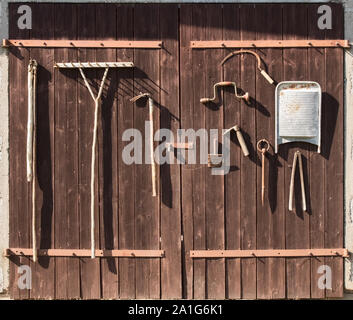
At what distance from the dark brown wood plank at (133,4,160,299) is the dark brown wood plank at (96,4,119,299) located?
229mm

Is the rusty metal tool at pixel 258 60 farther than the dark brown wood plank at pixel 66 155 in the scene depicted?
No

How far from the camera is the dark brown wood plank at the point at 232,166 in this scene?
502 cm

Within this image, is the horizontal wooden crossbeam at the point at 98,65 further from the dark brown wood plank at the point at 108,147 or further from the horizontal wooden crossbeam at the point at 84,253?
the horizontal wooden crossbeam at the point at 84,253

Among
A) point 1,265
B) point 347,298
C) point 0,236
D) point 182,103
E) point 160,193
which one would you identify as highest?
point 182,103

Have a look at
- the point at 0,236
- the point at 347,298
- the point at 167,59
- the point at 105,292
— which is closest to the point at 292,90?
the point at 167,59

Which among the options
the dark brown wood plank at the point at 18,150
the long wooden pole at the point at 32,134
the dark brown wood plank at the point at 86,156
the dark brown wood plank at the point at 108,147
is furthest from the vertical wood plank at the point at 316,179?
the dark brown wood plank at the point at 18,150

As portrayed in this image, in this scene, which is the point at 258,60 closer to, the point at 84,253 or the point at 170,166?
the point at 170,166

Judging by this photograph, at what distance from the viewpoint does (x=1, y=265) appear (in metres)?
5.11

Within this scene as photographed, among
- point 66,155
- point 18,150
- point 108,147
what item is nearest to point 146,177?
point 108,147

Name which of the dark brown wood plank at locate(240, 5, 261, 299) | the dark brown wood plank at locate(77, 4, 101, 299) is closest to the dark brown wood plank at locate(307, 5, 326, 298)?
the dark brown wood plank at locate(240, 5, 261, 299)

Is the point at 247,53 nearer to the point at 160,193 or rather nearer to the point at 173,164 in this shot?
the point at 173,164

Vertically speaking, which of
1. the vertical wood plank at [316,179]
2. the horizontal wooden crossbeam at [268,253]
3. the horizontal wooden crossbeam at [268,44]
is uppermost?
the horizontal wooden crossbeam at [268,44]

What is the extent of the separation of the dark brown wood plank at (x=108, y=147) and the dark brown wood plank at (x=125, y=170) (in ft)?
0.17

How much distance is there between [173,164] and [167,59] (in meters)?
1.09
